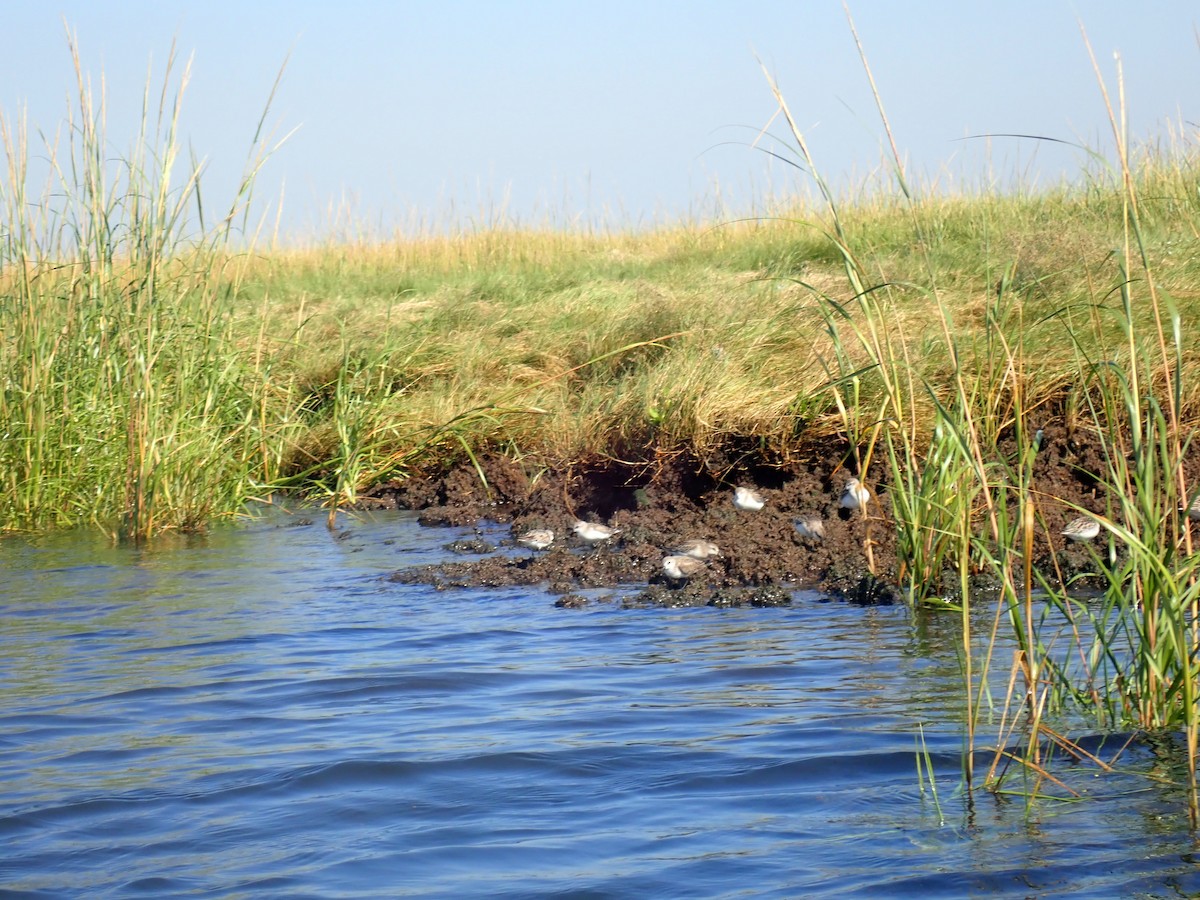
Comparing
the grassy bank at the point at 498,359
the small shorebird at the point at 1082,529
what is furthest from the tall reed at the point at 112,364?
the small shorebird at the point at 1082,529

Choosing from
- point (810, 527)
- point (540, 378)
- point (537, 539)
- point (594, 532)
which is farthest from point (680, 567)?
point (540, 378)

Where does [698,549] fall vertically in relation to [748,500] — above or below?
below

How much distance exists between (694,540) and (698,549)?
11 cm

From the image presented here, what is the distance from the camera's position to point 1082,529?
16.4 ft

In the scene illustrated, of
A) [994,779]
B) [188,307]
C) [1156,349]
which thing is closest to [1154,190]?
[1156,349]

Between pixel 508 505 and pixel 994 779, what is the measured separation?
172 inches

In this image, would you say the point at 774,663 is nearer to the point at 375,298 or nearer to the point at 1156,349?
the point at 1156,349

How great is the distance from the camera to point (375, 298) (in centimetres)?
1052

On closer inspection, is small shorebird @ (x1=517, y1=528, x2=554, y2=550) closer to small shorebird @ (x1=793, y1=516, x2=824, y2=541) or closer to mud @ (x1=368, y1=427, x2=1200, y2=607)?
mud @ (x1=368, y1=427, x2=1200, y2=607)

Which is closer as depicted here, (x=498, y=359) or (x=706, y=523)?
(x=706, y=523)

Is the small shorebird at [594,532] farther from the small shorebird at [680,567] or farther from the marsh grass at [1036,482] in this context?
the marsh grass at [1036,482]

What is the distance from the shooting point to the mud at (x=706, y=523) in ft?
15.8

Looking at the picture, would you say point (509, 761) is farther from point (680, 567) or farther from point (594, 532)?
point (594, 532)

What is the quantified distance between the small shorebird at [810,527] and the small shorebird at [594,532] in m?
0.92
